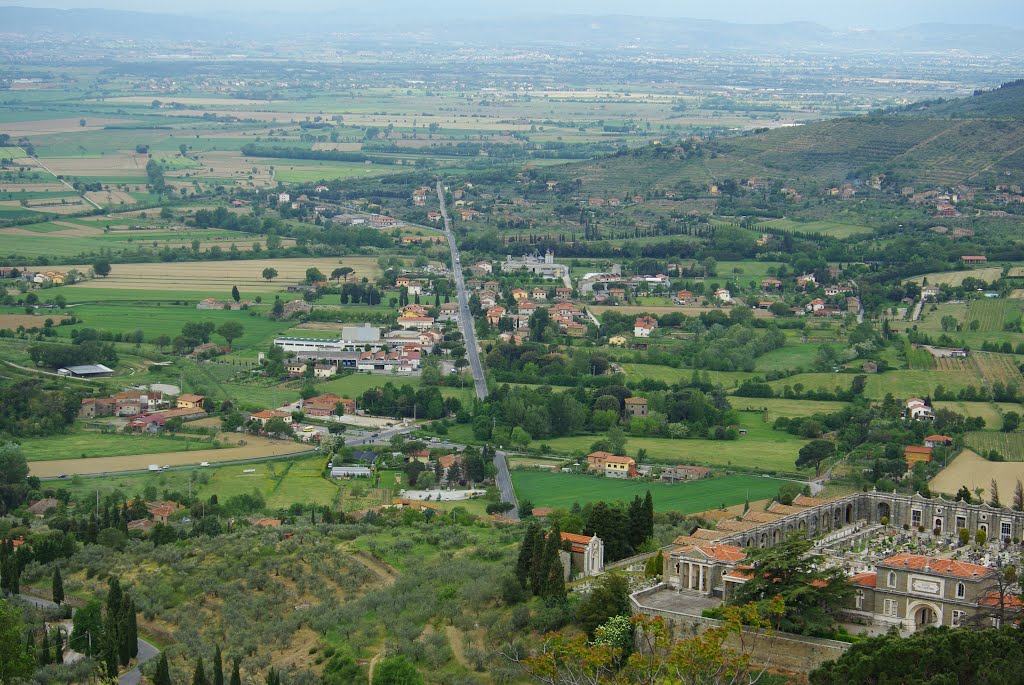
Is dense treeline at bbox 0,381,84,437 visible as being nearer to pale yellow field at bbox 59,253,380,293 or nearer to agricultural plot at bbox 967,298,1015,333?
pale yellow field at bbox 59,253,380,293

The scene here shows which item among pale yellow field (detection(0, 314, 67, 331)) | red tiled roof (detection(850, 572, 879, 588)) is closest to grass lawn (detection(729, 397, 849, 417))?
red tiled roof (detection(850, 572, 879, 588))

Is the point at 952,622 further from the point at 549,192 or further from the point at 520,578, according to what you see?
the point at 549,192

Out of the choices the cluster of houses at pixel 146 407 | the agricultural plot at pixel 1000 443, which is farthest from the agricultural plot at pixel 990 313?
the cluster of houses at pixel 146 407

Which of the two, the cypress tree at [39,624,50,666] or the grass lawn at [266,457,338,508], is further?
the grass lawn at [266,457,338,508]

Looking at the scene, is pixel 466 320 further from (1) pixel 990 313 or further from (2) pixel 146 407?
(1) pixel 990 313

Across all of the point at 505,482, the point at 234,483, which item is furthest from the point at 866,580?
the point at 234,483

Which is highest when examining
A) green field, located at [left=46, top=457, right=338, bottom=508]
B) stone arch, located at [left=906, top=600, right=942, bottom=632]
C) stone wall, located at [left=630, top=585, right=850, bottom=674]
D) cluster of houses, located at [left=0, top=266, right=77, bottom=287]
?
stone arch, located at [left=906, top=600, right=942, bottom=632]
